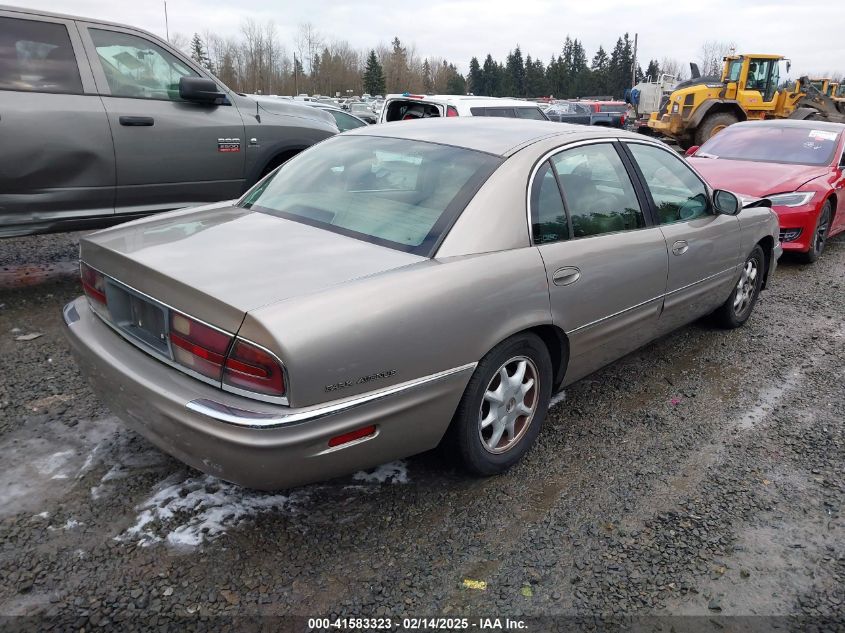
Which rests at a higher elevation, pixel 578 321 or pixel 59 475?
pixel 578 321

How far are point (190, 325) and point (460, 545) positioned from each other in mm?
1309

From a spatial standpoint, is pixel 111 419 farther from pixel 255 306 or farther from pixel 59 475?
pixel 255 306

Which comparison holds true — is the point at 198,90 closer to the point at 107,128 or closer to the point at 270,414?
the point at 107,128

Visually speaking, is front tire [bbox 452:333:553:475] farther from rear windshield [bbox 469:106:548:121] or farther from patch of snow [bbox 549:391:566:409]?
rear windshield [bbox 469:106:548:121]

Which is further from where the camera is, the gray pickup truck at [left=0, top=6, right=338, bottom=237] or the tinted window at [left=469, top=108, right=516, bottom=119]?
the tinted window at [left=469, top=108, right=516, bottom=119]

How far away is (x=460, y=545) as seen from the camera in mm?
2490

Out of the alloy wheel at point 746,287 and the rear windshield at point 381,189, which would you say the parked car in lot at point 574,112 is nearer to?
the alloy wheel at point 746,287

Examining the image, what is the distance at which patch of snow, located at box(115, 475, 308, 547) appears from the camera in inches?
96.0

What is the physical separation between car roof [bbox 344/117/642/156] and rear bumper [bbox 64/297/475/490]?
3.91 feet

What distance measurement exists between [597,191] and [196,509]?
7.97ft

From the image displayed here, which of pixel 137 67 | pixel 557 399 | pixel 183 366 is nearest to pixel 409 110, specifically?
pixel 137 67

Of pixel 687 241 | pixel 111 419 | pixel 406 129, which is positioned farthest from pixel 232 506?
pixel 687 241

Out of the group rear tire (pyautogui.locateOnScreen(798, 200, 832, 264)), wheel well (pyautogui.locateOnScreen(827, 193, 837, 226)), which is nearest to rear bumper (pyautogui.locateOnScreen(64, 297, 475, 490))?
rear tire (pyautogui.locateOnScreen(798, 200, 832, 264))

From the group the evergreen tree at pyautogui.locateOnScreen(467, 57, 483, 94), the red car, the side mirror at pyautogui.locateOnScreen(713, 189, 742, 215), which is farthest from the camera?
the evergreen tree at pyautogui.locateOnScreen(467, 57, 483, 94)
